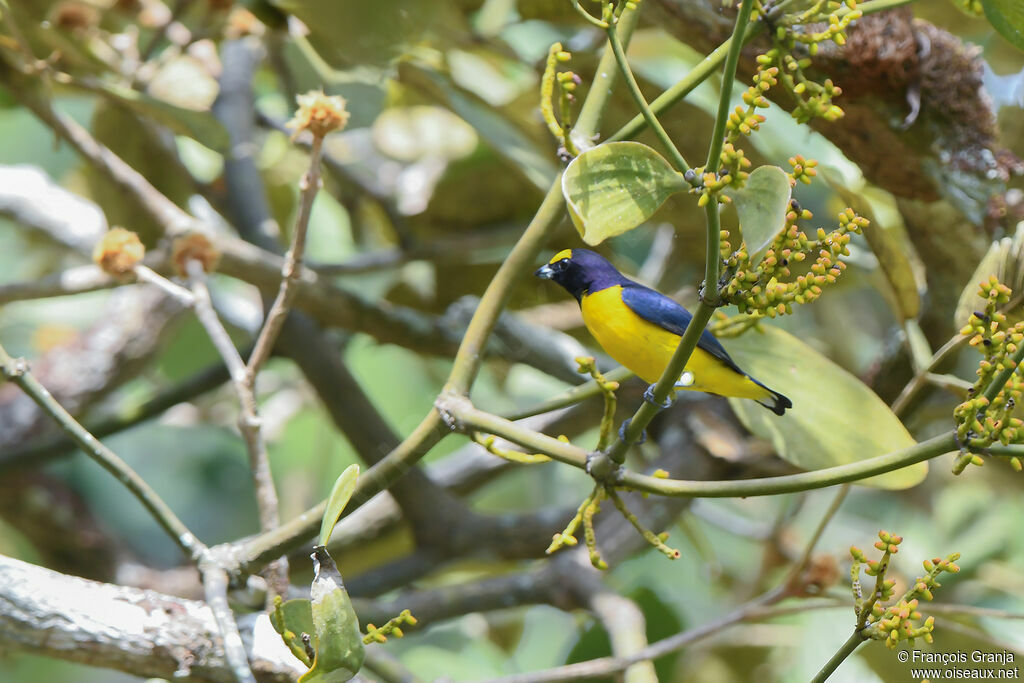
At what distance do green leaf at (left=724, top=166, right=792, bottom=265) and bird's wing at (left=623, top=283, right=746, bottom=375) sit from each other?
0.33m

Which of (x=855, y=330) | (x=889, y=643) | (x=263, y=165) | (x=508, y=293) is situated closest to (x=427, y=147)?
(x=263, y=165)

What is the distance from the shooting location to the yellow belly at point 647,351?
0.83 metres

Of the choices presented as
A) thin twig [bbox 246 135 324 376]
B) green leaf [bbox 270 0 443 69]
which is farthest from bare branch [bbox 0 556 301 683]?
green leaf [bbox 270 0 443 69]

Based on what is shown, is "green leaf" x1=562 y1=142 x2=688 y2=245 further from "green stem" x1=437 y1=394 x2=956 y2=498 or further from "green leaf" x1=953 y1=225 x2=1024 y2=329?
"green leaf" x1=953 y1=225 x2=1024 y2=329

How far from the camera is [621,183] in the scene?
0.53 meters

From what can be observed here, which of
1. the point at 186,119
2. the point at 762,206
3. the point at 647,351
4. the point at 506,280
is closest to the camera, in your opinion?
the point at 762,206

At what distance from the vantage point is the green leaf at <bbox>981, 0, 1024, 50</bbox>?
0.60 m

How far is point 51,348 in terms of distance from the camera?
195cm

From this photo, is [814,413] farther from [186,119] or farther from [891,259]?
[186,119]

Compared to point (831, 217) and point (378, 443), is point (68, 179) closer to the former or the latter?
point (378, 443)

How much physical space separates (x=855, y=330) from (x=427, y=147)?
0.99 m

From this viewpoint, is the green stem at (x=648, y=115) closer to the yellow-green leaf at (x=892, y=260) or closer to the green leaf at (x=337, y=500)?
the green leaf at (x=337, y=500)

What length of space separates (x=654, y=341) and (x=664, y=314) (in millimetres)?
40

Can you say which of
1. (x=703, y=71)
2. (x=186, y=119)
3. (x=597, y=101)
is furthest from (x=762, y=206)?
(x=186, y=119)
